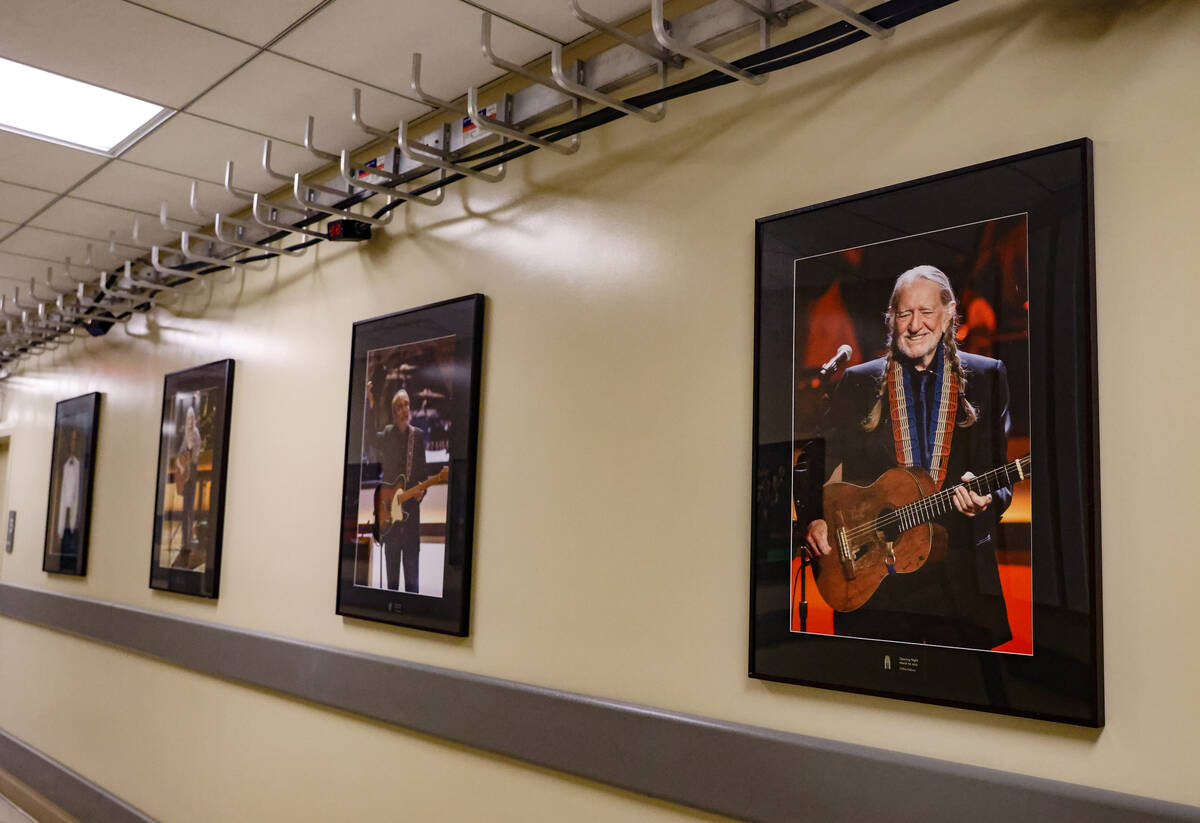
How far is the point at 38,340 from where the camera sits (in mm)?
5574

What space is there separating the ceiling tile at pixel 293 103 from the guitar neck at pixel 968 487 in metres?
2.00

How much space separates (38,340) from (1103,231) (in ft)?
19.0

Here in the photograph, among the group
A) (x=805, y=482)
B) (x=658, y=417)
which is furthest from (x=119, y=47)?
(x=805, y=482)

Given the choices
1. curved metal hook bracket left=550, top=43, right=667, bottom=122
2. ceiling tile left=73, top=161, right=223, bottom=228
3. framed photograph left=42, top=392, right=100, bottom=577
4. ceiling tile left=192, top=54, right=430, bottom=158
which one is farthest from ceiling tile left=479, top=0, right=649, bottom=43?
framed photograph left=42, top=392, right=100, bottom=577

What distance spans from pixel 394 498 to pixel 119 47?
1.50m

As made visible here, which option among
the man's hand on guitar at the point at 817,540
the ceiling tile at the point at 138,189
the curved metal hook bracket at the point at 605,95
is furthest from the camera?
the ceiling tile at the point at 138,189

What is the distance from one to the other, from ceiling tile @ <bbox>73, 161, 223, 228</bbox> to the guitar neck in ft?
9.93

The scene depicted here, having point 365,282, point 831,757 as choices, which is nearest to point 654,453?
point 831,757

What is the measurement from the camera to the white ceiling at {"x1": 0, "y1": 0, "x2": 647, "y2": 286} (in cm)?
238

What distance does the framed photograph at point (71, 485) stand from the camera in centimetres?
507

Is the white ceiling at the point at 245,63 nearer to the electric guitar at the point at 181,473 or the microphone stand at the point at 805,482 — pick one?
the microphone stand at the point at 805,482

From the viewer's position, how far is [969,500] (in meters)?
1.67

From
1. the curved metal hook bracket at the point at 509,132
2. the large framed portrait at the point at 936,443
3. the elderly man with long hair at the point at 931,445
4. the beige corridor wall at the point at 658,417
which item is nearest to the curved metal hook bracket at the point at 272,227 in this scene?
the beige corridor wall at the point at 658,417

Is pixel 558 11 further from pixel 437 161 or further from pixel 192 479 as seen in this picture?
pixel 192 479
